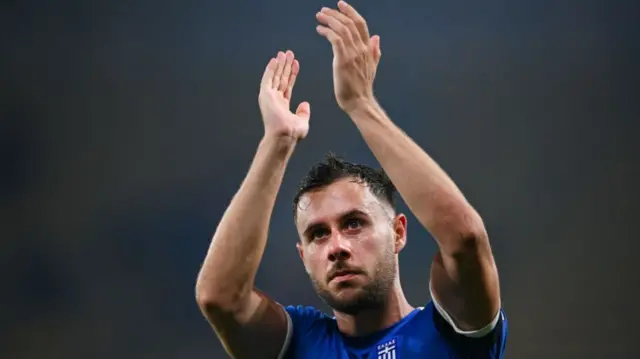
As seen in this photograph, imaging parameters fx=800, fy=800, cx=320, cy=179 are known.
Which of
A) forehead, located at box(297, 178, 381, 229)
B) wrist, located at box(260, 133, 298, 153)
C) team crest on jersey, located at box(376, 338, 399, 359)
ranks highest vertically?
wrist, located at box(260, 133, 298, 153)

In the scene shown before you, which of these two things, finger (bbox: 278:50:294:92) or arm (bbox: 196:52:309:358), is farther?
finger (bbox: 278:50:294:92)

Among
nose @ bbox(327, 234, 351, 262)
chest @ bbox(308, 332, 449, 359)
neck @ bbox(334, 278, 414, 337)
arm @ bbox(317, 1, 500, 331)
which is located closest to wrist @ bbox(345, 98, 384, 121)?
arm @ bbox(317, 1, 500, 331)

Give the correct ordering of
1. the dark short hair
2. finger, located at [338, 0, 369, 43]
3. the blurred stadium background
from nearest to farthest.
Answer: finger, located at [338, 0, 369, 43] → the dark short hair → the blurred stadium background

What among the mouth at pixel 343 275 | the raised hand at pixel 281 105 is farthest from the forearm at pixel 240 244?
the mouth at pixel 343 275

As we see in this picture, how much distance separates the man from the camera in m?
2.33

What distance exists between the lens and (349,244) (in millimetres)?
2594

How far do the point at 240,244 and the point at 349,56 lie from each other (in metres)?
0.70

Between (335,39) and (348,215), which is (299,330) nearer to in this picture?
(348,215)

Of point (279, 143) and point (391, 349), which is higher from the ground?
point (279, 143)

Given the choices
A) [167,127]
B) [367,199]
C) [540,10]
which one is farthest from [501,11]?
[367,199]

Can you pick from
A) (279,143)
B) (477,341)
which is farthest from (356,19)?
(477,341)

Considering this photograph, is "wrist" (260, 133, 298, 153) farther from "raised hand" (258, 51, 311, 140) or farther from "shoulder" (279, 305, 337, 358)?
"shoulder" (279, 305, 337, 358)

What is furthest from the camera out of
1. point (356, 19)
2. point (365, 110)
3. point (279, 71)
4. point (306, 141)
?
point (306, 141)

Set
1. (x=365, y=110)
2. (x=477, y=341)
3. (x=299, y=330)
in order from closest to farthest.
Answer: (x=477, y=341)
(x=365, y=110)
(x=299, y=330)
